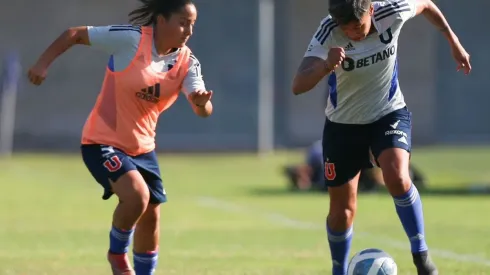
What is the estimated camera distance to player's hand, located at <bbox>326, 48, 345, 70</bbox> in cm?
779

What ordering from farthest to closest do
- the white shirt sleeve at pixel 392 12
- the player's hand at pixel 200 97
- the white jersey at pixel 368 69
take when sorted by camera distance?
→ the white shirt sleeve at pixel 392 12
the white jersey at pixel 368 69
the player's hand at pixel 200 97

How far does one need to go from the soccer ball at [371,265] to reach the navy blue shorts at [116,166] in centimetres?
142

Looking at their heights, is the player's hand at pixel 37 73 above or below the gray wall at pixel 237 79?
above

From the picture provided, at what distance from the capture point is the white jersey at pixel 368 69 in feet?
28.0

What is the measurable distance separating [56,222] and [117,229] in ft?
23.9

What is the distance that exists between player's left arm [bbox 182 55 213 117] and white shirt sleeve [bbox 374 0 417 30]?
1298 millimetres

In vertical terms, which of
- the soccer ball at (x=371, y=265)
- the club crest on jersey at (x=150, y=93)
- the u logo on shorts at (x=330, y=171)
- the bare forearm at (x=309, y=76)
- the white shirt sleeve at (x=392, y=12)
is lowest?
the soccer ball at (x=371, y=265)

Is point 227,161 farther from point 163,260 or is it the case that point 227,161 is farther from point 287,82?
point 163,260

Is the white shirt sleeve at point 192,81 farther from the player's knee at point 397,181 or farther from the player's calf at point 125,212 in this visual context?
the player's knee at point 397,181

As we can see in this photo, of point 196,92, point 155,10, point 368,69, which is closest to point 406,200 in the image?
→ point 368,69

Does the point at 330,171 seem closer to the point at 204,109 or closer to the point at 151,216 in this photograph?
the point at 204,109

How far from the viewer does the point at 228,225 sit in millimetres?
14914

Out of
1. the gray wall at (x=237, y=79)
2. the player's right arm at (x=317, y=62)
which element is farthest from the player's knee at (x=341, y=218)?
the gray wall at (x=237, y=79)

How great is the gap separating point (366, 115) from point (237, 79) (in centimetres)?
2619
